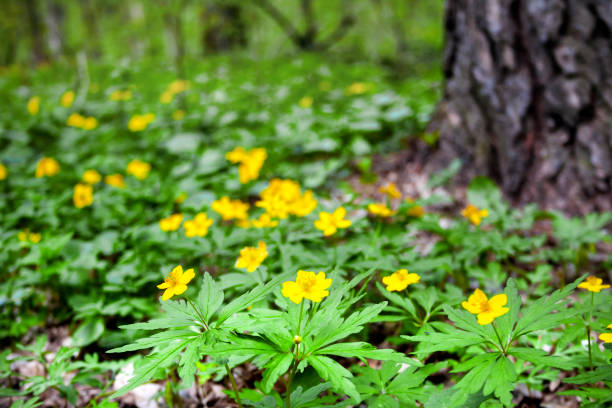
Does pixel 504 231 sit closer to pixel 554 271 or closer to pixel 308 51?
pixel 554 271

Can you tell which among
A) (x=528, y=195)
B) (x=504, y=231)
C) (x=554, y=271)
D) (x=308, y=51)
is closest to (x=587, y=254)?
(x=554, y=271)

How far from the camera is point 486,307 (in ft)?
3.29

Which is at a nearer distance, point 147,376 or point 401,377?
point 147,376

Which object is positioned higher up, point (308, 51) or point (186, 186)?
point (308, 51)

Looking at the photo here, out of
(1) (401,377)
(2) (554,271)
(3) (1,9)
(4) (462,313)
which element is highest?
(3) (1,9)

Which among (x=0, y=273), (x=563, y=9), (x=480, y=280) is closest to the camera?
(x=480, y=280)

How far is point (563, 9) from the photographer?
2.13 metres

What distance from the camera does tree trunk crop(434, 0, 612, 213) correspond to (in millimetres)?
2137

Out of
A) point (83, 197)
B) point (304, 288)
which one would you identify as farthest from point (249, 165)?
point (304, 288)

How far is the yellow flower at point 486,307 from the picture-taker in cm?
98

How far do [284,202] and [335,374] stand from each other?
939 mm

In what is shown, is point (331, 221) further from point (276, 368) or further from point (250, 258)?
point (276, 368)

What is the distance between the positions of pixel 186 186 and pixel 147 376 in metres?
1.80

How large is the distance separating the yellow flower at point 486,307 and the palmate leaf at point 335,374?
1.09ft
